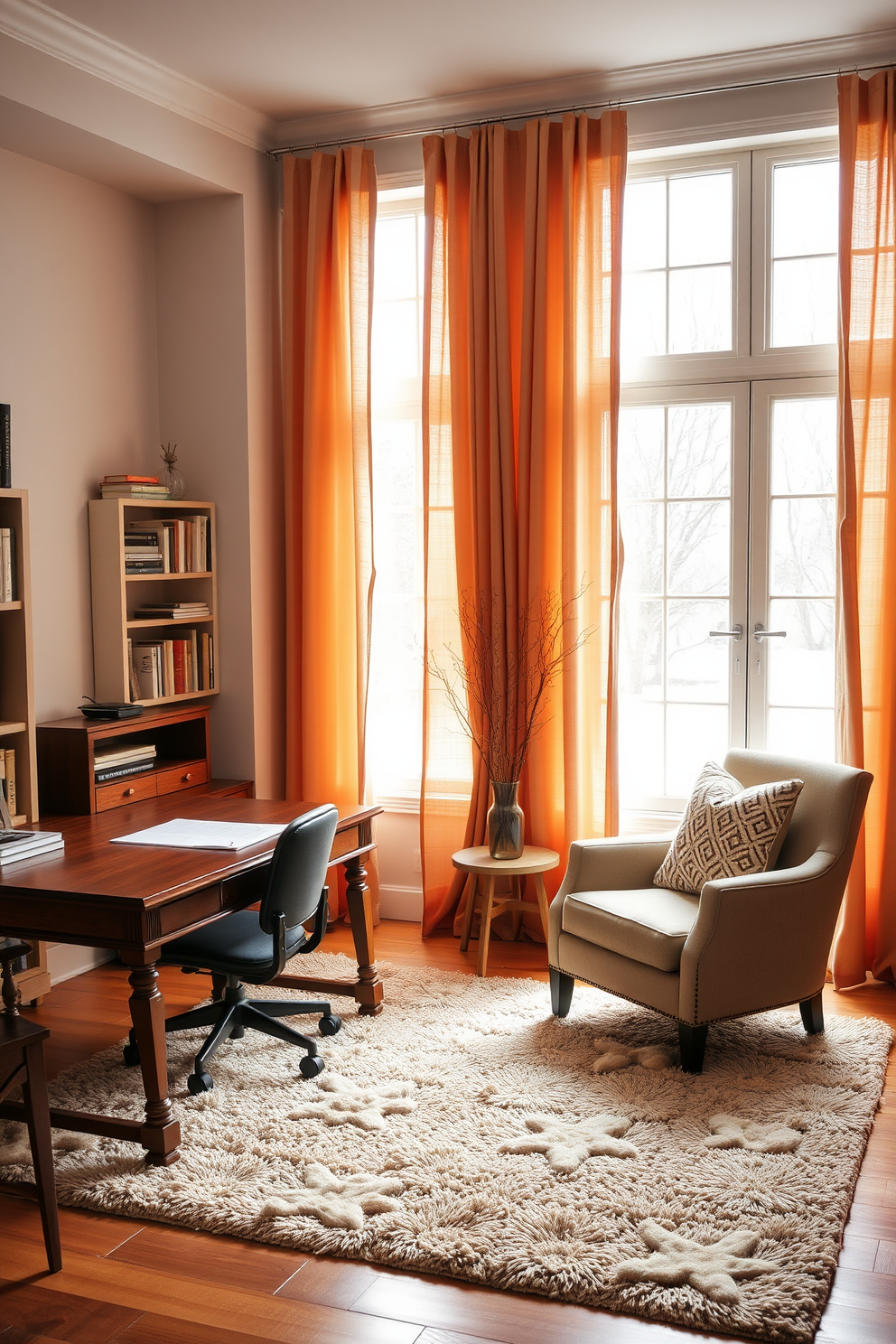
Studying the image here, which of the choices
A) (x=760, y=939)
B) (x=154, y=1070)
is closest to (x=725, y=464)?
(x=760, y=939)

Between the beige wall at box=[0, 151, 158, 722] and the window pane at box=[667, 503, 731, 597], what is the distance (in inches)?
87.7

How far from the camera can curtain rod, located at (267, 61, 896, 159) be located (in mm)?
4133

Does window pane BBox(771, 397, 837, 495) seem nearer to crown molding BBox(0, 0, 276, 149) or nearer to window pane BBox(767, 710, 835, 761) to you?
window pane BBox(767, 710, 835, 761)

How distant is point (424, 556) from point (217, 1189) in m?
2.63

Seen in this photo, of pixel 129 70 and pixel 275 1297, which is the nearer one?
pixel 275 1297

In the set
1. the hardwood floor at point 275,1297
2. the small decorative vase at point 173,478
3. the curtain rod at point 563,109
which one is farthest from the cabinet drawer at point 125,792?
the curtain rod at point 563,109

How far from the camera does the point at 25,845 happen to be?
10.3ft

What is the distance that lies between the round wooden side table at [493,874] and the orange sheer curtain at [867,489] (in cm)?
106

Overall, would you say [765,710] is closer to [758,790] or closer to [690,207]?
[758,790]

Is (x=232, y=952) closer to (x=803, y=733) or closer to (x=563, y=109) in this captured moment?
(x=803, y=733)

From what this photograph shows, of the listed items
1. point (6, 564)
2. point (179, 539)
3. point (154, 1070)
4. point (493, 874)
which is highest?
point (179, 539)

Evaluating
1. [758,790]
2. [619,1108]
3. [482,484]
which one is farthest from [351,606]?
[619,1108]

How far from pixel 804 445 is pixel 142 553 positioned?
256 centimetres

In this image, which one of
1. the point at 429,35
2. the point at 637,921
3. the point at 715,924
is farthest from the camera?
the point at 429,35
